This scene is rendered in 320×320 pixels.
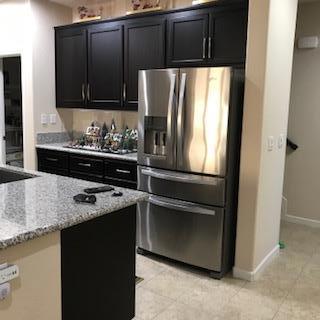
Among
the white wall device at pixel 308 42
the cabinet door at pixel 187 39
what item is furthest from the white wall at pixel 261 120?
the white wall device at pixel 308 42

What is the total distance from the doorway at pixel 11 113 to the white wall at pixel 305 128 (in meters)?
3.72

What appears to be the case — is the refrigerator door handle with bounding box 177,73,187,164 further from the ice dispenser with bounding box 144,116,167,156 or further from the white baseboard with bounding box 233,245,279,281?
the white baseboard with bounding box 233,245,279,281

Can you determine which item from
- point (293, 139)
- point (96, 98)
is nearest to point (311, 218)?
point (293, 139)

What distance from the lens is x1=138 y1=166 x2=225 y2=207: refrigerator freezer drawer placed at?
2.85 meters

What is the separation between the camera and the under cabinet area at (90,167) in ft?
11.7

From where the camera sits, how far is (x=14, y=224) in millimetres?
1472

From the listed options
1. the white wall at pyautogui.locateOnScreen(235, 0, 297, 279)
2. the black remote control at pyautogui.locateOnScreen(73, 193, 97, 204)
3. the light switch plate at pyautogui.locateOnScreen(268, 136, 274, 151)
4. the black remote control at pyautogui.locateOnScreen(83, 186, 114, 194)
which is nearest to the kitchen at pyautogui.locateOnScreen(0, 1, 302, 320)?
the white wall at pyautogui.locateOnScreen(235, 0, 297, 279)

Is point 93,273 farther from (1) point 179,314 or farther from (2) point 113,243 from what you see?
(1) point 179,314

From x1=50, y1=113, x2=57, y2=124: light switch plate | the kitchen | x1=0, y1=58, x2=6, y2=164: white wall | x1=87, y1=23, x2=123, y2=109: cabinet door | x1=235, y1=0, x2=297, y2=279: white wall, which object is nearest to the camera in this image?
x1=235, y1=0, x2=297, y2=279: white wall

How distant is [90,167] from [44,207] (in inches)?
85.8

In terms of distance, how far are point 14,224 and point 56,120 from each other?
11.2 ft

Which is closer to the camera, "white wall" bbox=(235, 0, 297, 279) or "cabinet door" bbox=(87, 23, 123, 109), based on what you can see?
"white wall" bbox=(235, 0, 297, 279)

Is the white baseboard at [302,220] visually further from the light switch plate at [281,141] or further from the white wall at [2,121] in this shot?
the white wall at [2,121]

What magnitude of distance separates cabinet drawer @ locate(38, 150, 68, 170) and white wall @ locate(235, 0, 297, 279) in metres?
2.19
